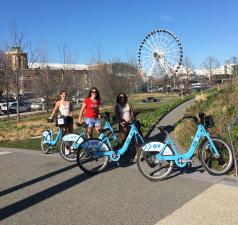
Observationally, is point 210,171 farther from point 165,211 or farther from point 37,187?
point 37,187

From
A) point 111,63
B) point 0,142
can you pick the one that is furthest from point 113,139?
point 111,63

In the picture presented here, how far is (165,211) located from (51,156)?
5088mm

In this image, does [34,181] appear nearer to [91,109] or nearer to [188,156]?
[91,109]

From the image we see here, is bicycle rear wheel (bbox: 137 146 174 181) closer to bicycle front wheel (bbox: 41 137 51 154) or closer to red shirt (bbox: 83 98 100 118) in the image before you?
red shirt (bbox: 83 98 100 118)

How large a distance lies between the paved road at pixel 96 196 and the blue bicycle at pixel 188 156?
20 cm

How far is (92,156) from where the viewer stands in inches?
286

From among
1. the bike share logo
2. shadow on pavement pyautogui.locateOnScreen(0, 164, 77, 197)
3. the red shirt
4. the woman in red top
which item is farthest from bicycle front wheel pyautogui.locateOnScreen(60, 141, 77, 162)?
the bike share logo

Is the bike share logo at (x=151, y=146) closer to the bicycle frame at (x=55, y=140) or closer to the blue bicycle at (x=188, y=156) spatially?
the blue bicycle at (x=188, y=156)

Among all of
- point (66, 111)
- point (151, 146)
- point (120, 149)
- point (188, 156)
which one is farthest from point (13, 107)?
point (188, 156)

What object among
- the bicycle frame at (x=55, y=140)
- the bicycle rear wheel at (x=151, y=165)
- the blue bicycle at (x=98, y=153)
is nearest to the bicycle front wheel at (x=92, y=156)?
the blue bicycle at (x=98, y=153)

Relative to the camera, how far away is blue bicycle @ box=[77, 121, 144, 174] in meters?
7.20

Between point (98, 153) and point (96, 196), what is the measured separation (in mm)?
1600

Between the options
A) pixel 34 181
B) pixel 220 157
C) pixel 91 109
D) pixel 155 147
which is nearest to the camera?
pixel 220 157

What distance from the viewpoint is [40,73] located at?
3338 cm
